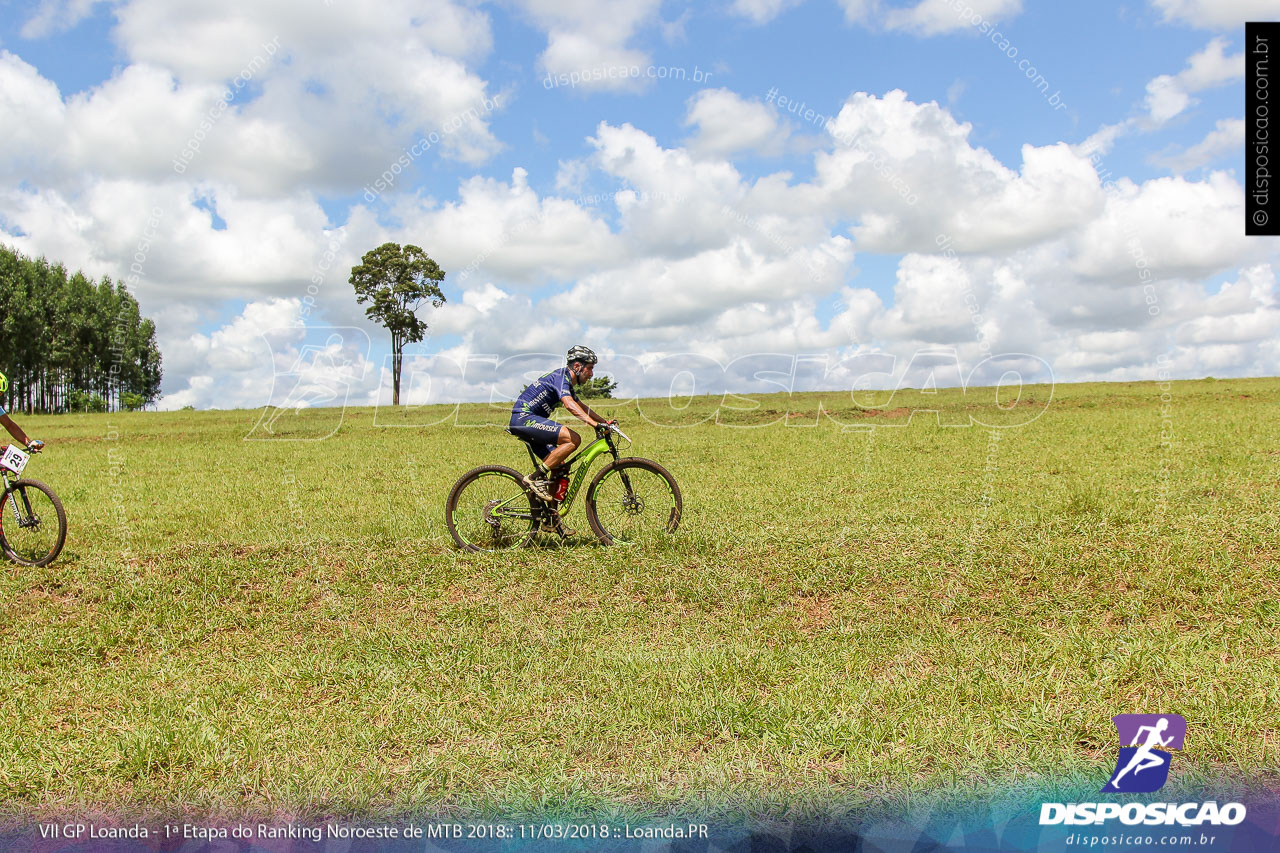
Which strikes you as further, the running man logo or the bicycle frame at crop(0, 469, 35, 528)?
the bicycle frame at crop(0, 469, 35, 528)

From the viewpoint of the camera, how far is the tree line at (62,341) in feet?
190

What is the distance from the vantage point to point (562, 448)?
9938mm

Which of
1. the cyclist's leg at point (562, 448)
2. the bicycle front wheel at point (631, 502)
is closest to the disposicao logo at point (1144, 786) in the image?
the bicycle front wheel at point (631, 502)

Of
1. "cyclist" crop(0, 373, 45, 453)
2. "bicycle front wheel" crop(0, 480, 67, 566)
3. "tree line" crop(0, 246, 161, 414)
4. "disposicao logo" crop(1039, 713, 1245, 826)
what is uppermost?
"tree line" crop(0, 246, 161, 414)

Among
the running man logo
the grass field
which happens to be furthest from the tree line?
the running man logo

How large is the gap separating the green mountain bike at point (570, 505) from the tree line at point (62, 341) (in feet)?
192

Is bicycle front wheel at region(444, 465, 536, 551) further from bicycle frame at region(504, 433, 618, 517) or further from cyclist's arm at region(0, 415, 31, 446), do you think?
cyclist's arm at region(0, 415, 31, 446)

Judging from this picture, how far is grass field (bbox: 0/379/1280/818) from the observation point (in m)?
4.62

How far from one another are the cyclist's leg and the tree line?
59.3 meters

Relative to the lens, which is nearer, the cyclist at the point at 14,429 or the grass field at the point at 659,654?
the grass field at the point at 659,654

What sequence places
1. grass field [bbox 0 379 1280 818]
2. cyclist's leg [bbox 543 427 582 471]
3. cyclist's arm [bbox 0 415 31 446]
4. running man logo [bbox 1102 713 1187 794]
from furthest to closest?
1. cyclist's leg [bbox 543 427 582 471]
2. cyclist's arm [bbox 0 415 31 446]
3. grass field [bbox 0 379 1280 818]
4. running man logo [bbox 1102 713 1187 794]

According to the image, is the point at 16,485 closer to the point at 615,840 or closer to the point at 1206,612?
the point at 615,840

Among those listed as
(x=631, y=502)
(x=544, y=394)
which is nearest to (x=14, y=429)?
(x=544, y=394)

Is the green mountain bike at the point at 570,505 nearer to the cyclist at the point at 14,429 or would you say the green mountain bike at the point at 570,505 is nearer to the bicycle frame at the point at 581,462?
the bicycle frame at the point at 581,462
